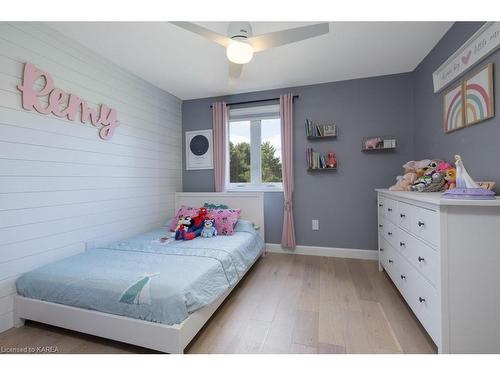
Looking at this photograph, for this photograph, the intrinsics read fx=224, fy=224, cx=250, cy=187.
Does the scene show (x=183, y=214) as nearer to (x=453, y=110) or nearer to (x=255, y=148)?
(x=255, y=148)

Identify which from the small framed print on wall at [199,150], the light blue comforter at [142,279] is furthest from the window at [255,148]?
the light blue comforter at [142,279]

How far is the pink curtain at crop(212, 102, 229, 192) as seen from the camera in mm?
3229

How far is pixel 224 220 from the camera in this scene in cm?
262

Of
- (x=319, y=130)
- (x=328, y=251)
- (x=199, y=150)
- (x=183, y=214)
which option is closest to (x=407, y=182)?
(x=319, y=130)

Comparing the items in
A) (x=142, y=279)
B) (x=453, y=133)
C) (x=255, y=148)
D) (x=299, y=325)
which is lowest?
(x=299, y=325)

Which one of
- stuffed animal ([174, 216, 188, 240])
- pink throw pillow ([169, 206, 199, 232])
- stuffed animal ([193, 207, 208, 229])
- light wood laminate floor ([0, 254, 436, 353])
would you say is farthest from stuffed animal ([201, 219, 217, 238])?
light wood laminate floor ([0, 254, 436, 353])

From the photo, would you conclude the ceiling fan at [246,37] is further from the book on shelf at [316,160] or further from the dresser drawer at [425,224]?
the book on shelf at [316,160]

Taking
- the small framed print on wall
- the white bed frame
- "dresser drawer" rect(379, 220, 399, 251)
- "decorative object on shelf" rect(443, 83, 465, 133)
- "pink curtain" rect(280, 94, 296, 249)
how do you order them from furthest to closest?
the small framed print on wall < "pink curtain" rect(280, 94, 296, 249) < "dresser drawer" rect(379, 220, 399, 251) < "decorative object on shelf" rect(443, 83, 465, 133) < the white bed frame

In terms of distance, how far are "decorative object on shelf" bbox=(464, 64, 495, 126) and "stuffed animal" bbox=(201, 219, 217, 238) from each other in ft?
7.81

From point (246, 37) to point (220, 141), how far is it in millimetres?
1733

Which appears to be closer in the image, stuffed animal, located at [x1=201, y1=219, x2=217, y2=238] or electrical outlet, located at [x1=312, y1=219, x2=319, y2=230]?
stuffed animal, located at [x1=201, y1=219, x2=217, y2=238]

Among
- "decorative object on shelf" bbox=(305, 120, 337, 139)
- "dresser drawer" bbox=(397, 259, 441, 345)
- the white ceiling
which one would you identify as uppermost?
the white ceiling

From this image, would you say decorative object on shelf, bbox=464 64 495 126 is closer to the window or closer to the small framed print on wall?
the window
